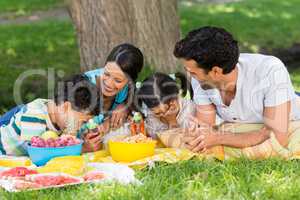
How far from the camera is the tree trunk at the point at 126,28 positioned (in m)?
6.59

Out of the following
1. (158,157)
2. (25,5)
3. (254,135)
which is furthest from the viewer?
(25,5)

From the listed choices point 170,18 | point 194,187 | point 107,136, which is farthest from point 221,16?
point 194,187

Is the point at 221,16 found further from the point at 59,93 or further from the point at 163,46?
the point at 59,93

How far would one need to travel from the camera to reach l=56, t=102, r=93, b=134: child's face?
4664 mm

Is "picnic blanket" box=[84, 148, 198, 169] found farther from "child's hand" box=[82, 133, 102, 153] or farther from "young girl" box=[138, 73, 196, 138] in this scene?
"young girl" box=[138, 73, 196, 138]

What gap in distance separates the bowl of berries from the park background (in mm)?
572

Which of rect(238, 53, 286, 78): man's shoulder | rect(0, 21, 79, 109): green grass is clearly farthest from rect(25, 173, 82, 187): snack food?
rect(0, 21, 79, 109): green grass

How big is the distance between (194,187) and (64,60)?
5.41 metres

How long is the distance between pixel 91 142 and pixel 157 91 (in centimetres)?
57

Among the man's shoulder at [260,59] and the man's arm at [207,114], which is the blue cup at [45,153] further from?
the man's shoulder at [260,59]

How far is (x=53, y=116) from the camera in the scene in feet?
15.5

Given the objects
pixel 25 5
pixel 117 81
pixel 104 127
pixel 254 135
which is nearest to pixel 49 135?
pixel 104 127

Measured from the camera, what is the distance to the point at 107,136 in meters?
4.82

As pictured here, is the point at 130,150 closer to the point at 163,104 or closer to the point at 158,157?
the point at 158,157
